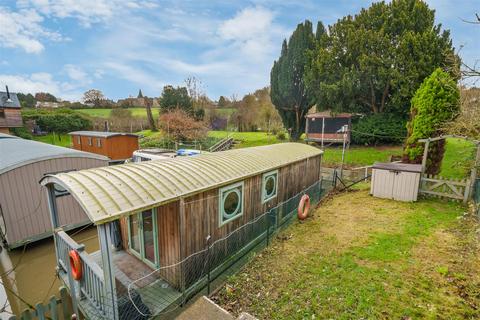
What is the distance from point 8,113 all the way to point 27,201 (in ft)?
106

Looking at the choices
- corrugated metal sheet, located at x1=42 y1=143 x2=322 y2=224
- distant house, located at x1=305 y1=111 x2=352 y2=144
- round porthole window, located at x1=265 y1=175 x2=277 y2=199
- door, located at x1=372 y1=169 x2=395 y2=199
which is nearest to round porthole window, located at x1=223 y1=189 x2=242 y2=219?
corrugated metal sheet, located at x1=42 y1=143 x2=322 y2=224

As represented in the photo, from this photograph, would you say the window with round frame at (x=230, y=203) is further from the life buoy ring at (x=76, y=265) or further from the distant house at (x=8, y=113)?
the distant house at (x=8, y=113)

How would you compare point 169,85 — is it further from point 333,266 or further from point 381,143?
point 333,266

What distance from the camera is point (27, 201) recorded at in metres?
8.27

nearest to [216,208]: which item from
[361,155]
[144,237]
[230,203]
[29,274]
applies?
[230,203]

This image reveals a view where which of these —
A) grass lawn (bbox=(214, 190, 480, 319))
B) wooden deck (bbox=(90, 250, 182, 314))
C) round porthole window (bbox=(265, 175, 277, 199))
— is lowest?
wooden deck (bbox=(90, 250, 182, 314))

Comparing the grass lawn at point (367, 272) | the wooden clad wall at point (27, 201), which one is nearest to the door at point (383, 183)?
the grass lawn at point (367, 272)

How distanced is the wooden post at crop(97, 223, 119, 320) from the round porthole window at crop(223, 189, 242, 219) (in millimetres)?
3281

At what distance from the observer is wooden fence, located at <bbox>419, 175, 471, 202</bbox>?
9.97 m

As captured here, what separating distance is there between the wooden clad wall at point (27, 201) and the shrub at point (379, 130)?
22296mm

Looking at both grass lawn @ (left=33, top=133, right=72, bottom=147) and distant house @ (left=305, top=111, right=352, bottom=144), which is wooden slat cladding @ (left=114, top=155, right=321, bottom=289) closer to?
distant house @ (left=305, top=111, right=352, bottom=144)

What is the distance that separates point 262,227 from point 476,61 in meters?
7.95

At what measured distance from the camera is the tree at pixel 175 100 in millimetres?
35906

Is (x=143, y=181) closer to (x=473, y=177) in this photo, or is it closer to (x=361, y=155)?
(x=473, y=177)
